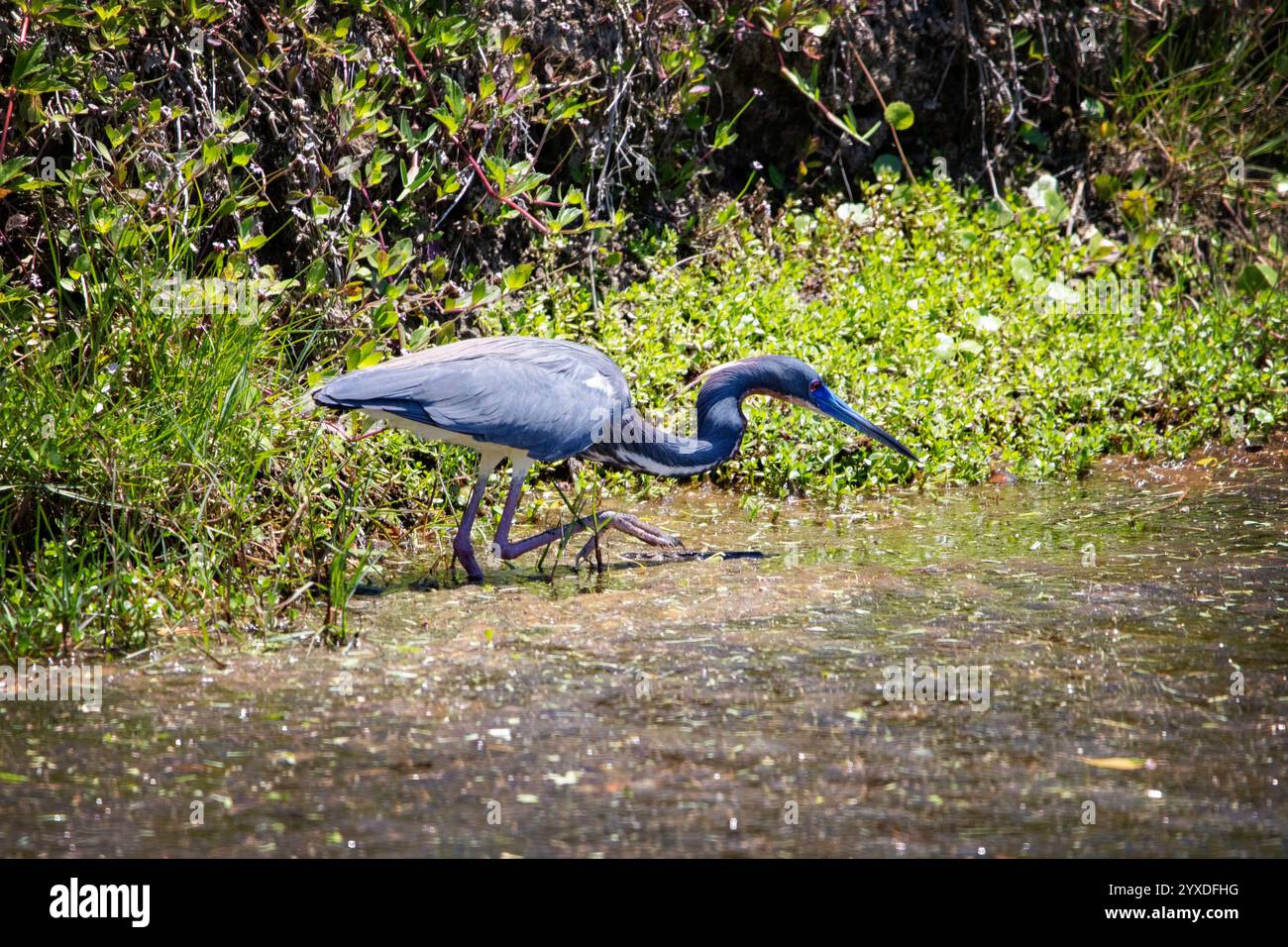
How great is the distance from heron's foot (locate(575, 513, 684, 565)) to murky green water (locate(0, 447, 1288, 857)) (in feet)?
0.63

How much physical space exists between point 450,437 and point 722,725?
2232 millimetres

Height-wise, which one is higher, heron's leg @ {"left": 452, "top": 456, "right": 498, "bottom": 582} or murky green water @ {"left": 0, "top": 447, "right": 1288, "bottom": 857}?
heron's leg @ {"left": 452, "top": 456, "right": 498, "bottom": 582}

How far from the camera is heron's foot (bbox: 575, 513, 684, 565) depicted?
234 inches

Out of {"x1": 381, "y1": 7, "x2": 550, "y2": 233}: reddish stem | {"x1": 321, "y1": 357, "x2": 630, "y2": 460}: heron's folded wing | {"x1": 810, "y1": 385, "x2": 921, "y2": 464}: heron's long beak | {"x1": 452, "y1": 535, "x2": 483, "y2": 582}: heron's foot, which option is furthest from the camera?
{"x1": 381, "y1": 7, "x2": 550, "y2": 233}: reddish stem

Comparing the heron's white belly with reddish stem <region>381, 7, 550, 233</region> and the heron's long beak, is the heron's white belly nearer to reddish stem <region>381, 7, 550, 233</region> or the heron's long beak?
the heron's long beak

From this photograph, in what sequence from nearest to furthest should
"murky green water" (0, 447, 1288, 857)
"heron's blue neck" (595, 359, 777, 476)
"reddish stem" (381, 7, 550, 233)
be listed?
"murky green water" (0, 447, 1288, 857) < "heron's blue neck" (595, 359, 777, 476) < "reddish stem" (381, 7, 550, 233)

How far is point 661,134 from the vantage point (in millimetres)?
8664

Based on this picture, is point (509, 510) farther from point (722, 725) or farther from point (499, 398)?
point (722, 725)

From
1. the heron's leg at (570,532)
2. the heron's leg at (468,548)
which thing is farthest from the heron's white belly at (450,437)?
the heron's leg at (468,548)

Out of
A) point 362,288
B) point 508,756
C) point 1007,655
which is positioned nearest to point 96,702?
point 508,756

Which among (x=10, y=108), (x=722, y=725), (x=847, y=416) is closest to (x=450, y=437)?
(x=847, y=416)

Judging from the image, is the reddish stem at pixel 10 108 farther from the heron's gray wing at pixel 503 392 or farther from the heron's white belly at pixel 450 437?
the heron's white belly at pixel 450 437

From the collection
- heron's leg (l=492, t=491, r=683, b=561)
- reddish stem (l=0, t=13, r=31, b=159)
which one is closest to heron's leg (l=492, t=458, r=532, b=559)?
heron's leg (l=492, t=491, r=683, b=561)
